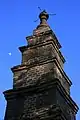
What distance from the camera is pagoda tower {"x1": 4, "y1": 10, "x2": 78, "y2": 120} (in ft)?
54.2

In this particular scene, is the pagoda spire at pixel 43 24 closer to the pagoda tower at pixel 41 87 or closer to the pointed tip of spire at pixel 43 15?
the pointed tip of spire at pixel 43 15

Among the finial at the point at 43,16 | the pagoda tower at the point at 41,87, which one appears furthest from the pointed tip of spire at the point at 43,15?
the pagoda tower at the point at 41,87

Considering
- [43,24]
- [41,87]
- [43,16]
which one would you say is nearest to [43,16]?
[43,16]

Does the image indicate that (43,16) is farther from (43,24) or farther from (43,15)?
(43,24)

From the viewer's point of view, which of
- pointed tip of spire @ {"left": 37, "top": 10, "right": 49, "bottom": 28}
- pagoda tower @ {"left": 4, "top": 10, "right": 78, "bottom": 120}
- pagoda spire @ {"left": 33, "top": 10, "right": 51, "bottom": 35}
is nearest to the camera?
pagoda tower @ {"left": 4, "top": 10, "right": 78, "bottom": 120}

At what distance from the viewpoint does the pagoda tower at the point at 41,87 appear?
54.2 feet

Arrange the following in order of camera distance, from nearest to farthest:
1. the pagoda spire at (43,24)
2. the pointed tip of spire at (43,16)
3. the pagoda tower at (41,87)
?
the pagoda tower at (41,87) < the pagoda spire at (43,24) < the pointed tip of spire at (43,16)

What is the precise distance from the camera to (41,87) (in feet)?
56.6

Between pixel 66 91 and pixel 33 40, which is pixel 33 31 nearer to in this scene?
pixel 33 40

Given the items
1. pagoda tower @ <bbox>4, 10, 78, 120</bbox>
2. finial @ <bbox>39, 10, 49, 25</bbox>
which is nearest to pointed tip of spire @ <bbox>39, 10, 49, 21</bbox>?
finial @ <bbox>39, 10, 49, 25</bbox>

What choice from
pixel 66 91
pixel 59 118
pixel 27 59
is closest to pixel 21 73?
pixel 27 59

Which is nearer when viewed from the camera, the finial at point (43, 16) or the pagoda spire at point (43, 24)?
the pagoda spire at point (43, 24)

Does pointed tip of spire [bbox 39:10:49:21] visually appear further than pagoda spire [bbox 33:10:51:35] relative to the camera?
Yes

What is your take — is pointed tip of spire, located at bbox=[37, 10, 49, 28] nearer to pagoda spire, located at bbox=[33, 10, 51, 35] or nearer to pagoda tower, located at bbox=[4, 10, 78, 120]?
pagoda spire, located at bbox=[33, 10, 51, 35]
